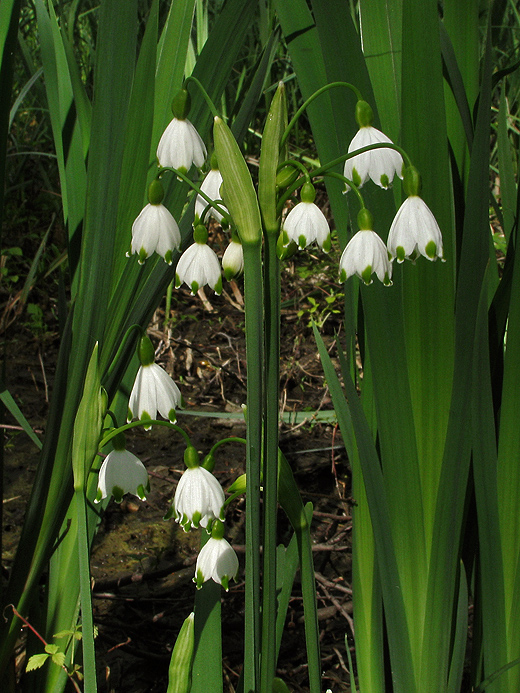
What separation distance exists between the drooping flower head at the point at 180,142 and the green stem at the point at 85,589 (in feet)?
1.49

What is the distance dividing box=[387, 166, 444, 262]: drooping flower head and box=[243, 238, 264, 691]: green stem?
0.23 meters

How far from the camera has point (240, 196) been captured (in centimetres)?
67

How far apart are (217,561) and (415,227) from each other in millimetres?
511

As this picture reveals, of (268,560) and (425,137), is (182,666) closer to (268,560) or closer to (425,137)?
(268,560)

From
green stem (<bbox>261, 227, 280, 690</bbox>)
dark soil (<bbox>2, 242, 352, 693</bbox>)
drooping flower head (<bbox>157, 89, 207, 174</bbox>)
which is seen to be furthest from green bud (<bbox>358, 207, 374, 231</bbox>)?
dark soil (<bbox>2, 242, 352, 693</bbox>)

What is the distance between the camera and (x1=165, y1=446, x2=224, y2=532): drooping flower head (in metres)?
0.81

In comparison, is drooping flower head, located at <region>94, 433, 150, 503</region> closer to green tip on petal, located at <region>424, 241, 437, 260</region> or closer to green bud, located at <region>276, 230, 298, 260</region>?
green bud, located at <region>276, 230, 298, 260</region>

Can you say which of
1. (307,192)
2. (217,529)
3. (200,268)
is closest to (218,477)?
(217,529)

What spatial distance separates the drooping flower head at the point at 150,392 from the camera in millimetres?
857

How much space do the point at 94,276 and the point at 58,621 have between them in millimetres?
605

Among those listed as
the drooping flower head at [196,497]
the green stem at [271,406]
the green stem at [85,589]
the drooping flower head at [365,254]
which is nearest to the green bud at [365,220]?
the drooping flower head at [365,254]

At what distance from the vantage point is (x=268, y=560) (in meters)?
0.79

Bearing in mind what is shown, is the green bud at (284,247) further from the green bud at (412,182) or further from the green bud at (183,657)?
the green bud at (183,657)

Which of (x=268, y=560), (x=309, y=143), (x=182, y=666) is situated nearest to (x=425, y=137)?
(x=268, y=560)
